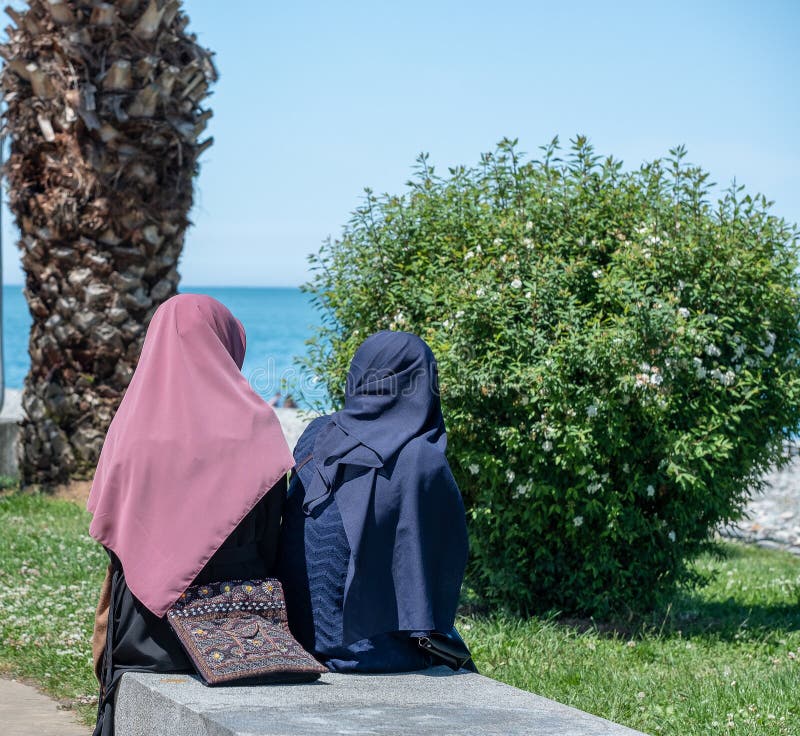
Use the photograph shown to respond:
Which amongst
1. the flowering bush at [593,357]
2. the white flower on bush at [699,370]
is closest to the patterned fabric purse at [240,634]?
the flowering bush at [593,357]

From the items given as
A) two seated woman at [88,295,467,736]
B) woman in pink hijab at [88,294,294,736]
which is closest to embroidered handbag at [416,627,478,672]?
two seated woman at [88,295,467,736]

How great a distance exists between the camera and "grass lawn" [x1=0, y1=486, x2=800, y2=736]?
433 centimetres

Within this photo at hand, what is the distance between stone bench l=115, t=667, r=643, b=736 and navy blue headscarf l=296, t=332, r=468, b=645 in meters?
0.21

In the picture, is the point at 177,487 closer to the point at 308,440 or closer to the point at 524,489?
the point at 308,440

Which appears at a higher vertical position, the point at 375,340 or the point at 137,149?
the point at 137,149

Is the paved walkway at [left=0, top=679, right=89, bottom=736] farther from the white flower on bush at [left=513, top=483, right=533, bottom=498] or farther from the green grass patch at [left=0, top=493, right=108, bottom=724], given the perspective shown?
the white flower on bush at [left=513, top=483, right=533, bottom=498]

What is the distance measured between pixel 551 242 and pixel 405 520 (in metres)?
2.96

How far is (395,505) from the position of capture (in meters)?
3.23

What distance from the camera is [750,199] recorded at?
5.90 metres

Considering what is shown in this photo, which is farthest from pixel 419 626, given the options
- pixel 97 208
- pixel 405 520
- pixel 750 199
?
pixel 97 208

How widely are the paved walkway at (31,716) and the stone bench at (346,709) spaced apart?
1.08 metres

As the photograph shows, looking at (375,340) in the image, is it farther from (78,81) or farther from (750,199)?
(78,81)

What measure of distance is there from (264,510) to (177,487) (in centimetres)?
32

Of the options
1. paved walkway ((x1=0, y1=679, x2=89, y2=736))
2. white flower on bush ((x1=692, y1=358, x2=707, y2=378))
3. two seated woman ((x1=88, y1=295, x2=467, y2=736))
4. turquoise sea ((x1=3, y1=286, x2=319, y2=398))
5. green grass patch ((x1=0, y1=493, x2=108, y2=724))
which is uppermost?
white flower on bush ((x1=692, y1=358, x2=707, y2=378))
